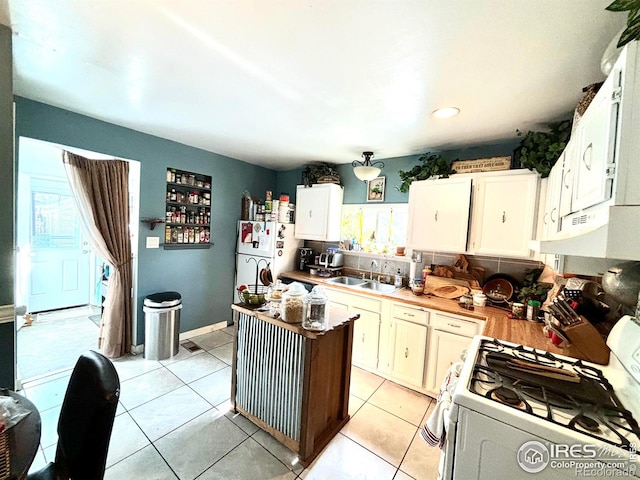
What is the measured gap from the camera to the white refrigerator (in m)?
3.38

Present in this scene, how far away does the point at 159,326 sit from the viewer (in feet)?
8.98

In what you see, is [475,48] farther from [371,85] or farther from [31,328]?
[31,328]

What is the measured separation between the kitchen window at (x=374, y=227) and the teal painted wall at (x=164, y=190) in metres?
1.55

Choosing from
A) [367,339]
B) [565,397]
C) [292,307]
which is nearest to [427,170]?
[367,339]

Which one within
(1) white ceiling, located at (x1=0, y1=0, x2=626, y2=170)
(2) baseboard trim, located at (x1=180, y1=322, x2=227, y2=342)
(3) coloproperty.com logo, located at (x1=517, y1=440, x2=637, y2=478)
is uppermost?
(1) white ceiling, located at (x1=0, y1=0, x2=626, y2=170)

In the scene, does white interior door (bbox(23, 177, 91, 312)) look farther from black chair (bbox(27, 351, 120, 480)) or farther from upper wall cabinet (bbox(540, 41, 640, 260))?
upper wall cabinet (bbox(540, 41, 640, 260))

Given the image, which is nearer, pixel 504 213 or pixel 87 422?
pixel 87 422

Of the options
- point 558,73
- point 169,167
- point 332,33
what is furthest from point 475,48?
point 169,167

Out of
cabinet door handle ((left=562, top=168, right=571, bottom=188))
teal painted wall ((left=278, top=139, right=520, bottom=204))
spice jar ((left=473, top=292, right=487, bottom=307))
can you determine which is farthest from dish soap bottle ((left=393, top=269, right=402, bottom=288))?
cabinet door handle ((left=562, top=168, right=571, bottom=188))

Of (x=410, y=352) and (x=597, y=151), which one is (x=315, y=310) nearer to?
(x=410, y=352)

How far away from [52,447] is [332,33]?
3020mm

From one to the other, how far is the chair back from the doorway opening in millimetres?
1999

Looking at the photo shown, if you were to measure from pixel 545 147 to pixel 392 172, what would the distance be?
59.3 inches

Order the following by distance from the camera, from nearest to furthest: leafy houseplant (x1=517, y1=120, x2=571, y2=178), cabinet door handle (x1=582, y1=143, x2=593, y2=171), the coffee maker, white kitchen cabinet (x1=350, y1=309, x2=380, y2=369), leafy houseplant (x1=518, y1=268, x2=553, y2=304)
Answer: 1. cabinet door handle (x1=582, y1=143, x2=593, y2=171)
2. leafy houseplant (x1=517, y1=120, x2=571, y2=178)
3. leafy houseplant (x1=518, y1=268, x2=553, y2=304)
4. white kitchen cabinet (x1=350, y1=309, x2=380, y2=369)
5. the coffee maker
